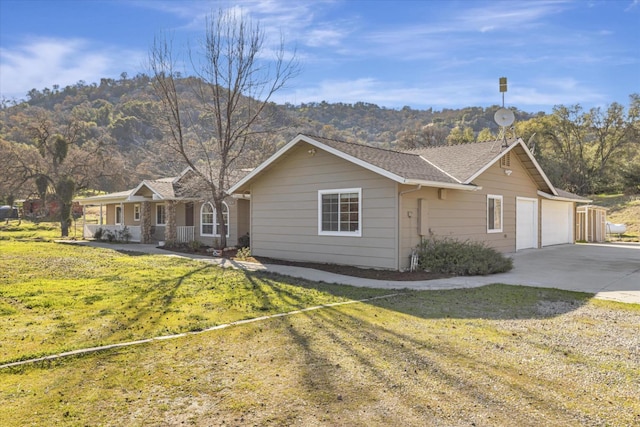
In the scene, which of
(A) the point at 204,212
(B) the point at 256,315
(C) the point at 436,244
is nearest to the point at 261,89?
(A) the point at 204,212

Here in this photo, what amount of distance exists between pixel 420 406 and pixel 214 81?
625 inches

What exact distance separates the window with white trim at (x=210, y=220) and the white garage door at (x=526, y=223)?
12.3 metres

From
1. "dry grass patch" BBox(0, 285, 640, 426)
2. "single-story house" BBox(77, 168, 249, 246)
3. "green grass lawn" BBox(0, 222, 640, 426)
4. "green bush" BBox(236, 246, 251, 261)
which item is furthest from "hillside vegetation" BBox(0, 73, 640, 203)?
"dry grass patch" BBox(0, 285, 640, 426)

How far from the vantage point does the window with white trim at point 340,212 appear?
40.3 ft

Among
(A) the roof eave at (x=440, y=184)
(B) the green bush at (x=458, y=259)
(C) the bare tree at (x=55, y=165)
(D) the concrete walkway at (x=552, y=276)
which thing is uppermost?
(C) the bare tree at (x=55, y=165)

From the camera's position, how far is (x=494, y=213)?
15.7 metres

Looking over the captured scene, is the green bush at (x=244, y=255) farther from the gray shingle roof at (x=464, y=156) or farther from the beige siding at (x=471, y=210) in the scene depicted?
the gray shingle roof at (x=464, y=156)

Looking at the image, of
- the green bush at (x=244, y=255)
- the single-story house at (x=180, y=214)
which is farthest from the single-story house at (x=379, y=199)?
the single-story house at (x=180, y=214)

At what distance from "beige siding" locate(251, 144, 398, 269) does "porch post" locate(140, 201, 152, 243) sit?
8.97 meters

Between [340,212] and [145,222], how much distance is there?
1315cm

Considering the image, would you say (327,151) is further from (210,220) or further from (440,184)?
(210,220)

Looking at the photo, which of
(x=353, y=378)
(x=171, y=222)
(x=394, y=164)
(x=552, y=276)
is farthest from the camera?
(x=171, y=222)

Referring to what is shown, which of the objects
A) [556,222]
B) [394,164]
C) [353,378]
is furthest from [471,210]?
[353,378]

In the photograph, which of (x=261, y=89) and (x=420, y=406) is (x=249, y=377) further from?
(x=261, y=89)
